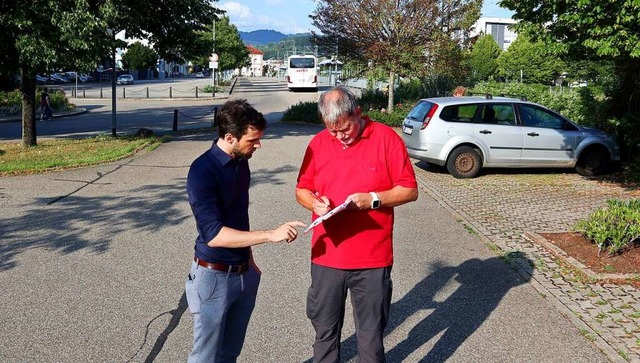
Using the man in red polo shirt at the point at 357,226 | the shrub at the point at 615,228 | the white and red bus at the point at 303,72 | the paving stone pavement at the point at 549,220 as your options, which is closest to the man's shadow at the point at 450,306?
the paving stone pavement at the point at 549,220

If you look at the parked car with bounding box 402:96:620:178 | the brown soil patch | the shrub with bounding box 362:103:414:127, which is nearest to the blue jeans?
the brown soil patch

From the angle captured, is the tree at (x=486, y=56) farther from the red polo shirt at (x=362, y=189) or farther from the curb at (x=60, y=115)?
the red polo shirt at (x=362, y=189)

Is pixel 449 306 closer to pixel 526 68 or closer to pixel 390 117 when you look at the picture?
A: pixel 390 117

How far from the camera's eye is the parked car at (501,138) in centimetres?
1212

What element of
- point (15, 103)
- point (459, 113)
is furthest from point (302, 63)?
point (459, 113)

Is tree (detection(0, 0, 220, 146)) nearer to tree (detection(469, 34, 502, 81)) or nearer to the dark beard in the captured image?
the dark beard

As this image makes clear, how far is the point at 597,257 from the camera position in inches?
266

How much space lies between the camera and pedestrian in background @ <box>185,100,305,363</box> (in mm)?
3049

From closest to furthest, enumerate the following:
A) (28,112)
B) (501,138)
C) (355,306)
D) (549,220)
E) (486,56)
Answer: (355,306) → (549,220) → (501,138) → (28,112) → (486,56)

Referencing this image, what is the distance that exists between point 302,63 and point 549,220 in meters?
44.9

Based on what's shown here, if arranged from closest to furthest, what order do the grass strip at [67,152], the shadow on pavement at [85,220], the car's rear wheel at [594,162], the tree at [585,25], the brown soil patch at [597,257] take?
the brown soil patch at [597,257] < the shadow on pavement at [85,220] < the tree at [585,25] < the car's rear wheel at [594,162] < the grass strip at [67,152]

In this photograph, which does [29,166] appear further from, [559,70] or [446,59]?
[559,70]

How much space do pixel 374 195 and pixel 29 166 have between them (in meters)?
11.2

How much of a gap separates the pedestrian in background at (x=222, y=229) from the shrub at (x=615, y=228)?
480cm
